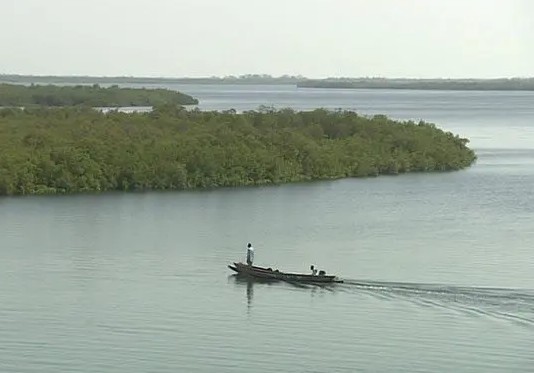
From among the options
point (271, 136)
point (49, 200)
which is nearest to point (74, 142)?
point (49, 200)

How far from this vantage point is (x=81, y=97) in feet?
371

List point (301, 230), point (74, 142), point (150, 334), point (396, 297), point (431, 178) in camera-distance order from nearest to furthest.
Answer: point (150, 334)
point (396, 297)
point (301, 230)
point (74, 142)
point (431, 178)

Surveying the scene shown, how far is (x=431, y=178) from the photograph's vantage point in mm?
62594

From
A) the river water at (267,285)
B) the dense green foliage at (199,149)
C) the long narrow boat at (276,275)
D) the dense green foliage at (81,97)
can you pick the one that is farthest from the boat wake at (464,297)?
the dense green foliage at (81,97)

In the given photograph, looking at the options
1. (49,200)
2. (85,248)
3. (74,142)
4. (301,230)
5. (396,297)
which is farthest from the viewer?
(74,142)

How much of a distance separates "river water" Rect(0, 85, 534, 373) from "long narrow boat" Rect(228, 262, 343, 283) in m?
0.32

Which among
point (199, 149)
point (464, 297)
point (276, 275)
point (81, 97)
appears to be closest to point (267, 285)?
point (276, 275)

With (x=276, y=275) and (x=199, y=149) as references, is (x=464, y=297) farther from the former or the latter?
(x=199, y=149)

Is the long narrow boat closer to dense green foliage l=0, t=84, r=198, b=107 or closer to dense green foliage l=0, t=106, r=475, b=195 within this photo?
dense green foliage l=0, t=106, r=475, b=195

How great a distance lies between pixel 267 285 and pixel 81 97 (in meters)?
83.4

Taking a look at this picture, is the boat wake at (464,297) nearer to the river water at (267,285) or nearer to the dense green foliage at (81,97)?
the river water at (267,285)

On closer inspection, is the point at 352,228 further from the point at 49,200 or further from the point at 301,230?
the point at 49,200

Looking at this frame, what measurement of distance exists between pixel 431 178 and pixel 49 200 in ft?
73.5

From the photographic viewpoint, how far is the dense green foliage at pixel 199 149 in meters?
54.4
